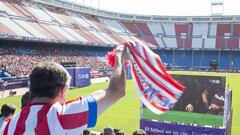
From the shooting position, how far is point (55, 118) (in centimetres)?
255

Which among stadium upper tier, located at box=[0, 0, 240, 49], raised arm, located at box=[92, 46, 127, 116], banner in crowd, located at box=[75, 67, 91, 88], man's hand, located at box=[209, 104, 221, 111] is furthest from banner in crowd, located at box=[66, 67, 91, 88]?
raised arm, located at box=[92, 46, 127, 116]

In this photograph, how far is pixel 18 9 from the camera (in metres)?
52.6

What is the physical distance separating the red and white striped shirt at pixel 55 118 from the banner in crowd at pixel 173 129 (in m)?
9.24

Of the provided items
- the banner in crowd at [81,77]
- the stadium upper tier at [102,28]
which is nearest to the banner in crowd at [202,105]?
the banner in crowd at [81,77]

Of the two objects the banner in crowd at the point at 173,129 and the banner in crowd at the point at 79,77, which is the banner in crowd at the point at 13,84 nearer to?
the banner in crowd at the point at 79,77

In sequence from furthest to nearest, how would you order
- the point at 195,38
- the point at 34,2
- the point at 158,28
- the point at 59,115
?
1. the point at 158,28
2. the point at 195,38
3. the point at 34,2
4. the point at 59,115

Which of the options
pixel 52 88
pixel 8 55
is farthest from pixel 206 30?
pixel 52 88

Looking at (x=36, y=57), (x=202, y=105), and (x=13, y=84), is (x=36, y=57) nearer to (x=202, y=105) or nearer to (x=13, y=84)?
(x=13, y=84)

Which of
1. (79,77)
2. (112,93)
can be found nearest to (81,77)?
(79,77)

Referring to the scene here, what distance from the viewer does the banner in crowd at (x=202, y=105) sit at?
10867 mm

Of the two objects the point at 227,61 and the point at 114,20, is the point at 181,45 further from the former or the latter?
the point at 114,20

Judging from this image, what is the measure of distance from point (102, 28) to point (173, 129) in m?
63.2

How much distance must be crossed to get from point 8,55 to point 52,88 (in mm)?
38253

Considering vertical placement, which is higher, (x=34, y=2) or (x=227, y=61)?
(x=34, y=2)
